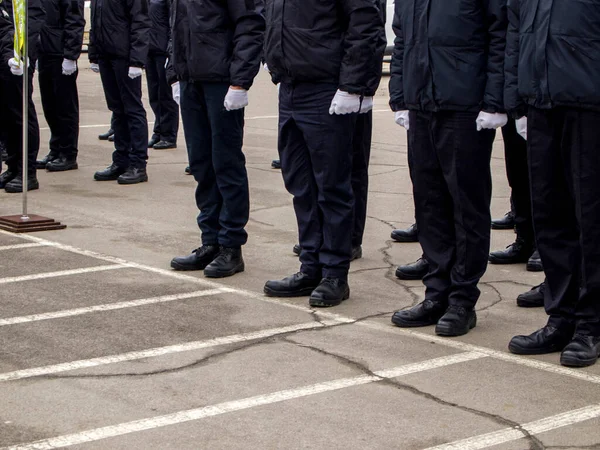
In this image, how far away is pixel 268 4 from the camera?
6715 mm

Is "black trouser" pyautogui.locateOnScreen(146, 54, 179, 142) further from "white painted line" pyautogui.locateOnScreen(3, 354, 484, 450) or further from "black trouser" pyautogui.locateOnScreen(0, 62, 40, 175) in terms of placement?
"white painted line" pyautogui.locateOnScreen(3, 354, 484, 450)

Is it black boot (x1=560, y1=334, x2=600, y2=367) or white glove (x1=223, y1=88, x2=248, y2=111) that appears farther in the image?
white glove (x1=223, y1=88, x2=248, y2=111)

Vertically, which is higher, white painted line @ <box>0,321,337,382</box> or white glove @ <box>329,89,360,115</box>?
white glove @ <box>329,89,360,115</box>

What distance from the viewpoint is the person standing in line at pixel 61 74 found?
38.1ft

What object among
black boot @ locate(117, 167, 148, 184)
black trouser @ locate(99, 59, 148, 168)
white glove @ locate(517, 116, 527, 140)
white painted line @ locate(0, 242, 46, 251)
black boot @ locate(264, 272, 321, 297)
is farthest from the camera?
black trouser @ locate(99, 59, 148, 168)

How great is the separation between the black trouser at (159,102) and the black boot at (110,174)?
2.48m

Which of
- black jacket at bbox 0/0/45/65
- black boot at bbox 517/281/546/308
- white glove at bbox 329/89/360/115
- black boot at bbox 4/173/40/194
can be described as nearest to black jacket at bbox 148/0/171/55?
black jacket at bbox 0/0/45/65

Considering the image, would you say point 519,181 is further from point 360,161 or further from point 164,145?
point 164,145

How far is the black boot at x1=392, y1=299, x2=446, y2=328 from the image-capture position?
6.12 meters

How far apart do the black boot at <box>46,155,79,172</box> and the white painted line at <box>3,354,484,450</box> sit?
23.5ft

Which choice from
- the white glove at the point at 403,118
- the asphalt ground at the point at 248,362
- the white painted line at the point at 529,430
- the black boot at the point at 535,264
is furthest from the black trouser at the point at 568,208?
the black boot at the point at 535,264

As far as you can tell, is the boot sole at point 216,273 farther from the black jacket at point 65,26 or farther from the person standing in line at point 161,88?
the person standing in line at point 161,88

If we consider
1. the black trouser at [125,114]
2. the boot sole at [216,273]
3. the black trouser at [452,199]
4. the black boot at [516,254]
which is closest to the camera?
the black trouser at [452,199]

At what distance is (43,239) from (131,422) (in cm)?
411
